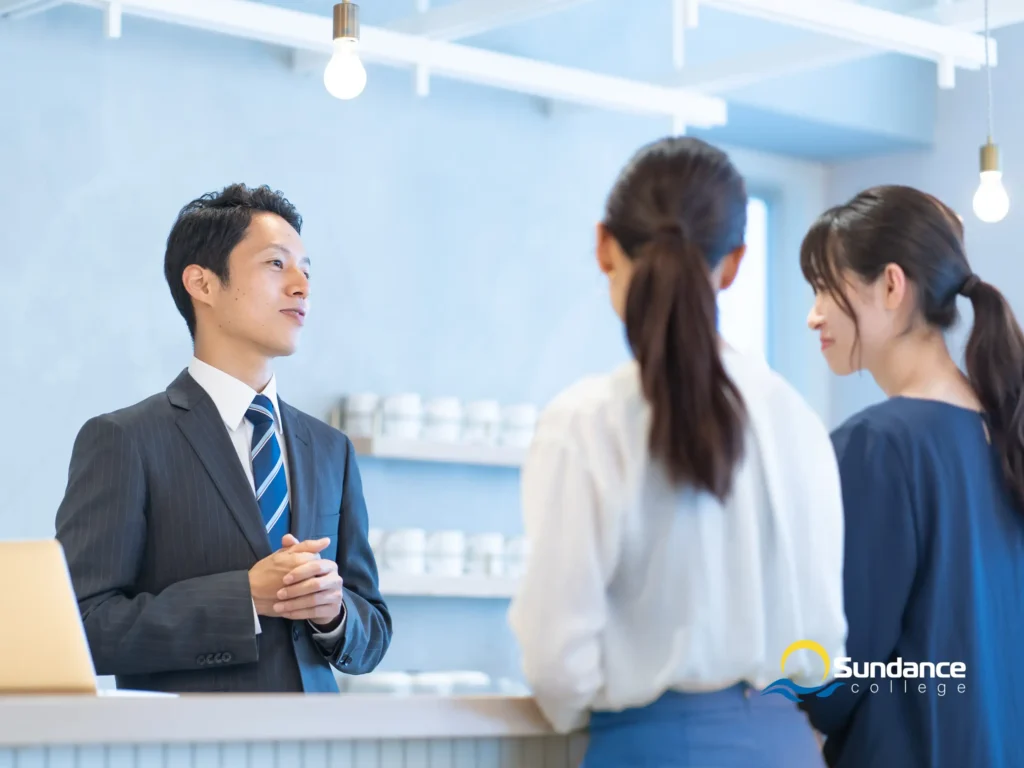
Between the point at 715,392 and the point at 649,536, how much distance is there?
6.3 inches

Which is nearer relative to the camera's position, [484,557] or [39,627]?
[39,627]

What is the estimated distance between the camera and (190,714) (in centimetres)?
162

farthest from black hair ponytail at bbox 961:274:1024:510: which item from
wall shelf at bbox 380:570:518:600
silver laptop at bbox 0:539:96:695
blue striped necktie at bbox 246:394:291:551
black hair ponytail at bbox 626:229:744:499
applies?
wall shelf at bbox 380:570:518:600

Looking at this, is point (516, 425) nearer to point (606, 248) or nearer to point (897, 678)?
point (897, 678)

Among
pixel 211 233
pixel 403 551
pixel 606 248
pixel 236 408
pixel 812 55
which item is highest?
pixel 812 55

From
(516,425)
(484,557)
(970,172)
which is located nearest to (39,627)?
(484,557)

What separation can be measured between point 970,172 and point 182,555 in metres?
4.00

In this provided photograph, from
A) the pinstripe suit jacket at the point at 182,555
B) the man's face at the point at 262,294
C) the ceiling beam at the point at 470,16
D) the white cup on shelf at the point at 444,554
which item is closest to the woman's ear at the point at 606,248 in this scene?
the pinstripe suit jacket at the point at 182,555

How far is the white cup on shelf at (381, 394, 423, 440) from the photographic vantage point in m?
4.36

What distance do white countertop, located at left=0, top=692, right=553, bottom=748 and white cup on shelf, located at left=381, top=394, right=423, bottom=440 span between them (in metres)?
2.65

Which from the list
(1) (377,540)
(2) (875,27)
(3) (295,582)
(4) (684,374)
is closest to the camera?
(4) (684,374)

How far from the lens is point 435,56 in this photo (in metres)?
3.89

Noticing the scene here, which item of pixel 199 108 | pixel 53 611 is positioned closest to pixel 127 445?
pixel 53 611

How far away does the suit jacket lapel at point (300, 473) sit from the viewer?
2.39m
